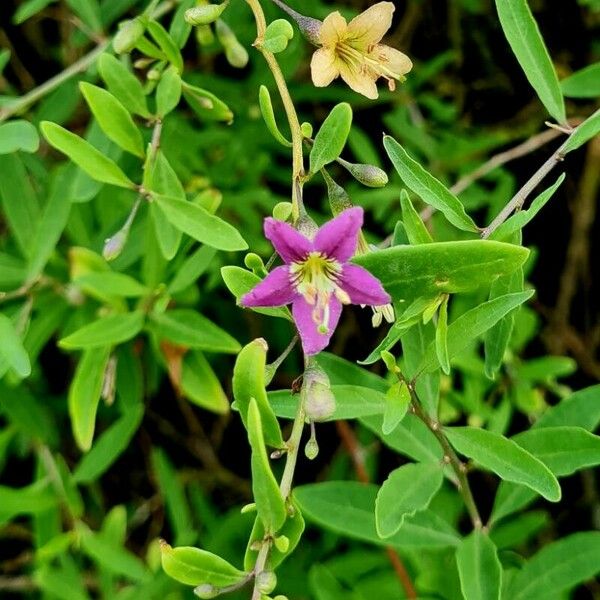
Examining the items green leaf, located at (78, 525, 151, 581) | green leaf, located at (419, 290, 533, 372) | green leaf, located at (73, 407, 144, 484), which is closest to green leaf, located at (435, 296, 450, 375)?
green leaf, located at (419, 290, 533, 372)

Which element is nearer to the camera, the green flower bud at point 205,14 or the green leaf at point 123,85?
the green flower bud at point 205,14

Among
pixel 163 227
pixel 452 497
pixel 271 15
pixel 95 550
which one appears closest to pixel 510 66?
pixel 271 15

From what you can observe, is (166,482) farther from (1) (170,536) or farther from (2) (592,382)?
(2) (592,382)

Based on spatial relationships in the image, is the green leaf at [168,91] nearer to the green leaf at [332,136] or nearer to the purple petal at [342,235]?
the green leaf at [332,136]

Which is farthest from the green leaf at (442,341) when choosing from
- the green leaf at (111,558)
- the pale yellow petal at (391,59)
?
the green leaf at (111,558)

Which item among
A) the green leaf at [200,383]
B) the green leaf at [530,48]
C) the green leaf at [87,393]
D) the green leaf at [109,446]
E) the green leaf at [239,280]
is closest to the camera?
the green leaf at [239,280]

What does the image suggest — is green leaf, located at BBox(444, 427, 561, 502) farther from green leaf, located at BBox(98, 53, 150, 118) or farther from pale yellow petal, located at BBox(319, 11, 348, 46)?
green leaf, located at BBox(98, 53, 150, 118)
